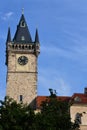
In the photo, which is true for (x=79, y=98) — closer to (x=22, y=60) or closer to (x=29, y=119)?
(x=22, y=60)

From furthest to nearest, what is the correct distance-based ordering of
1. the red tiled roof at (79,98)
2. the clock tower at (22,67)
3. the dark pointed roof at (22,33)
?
the dark pointed roof at (22,33) → the clock tower at (22,67) → the red tiled roof at (79,98)

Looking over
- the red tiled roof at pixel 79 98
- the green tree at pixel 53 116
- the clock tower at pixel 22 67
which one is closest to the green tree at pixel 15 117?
the green tree at pixel 53 116

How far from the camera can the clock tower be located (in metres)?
97.9

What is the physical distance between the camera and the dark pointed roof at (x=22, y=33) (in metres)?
103

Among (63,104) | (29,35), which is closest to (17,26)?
(29,35)


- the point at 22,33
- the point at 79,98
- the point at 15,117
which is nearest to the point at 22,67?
the point at 22,33

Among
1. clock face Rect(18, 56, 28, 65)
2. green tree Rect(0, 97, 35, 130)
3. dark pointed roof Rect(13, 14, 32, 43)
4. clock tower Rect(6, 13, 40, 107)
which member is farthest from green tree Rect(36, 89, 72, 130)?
dark pointed roof Rect(13, 14, 32, 43)

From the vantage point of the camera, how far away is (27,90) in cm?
9831

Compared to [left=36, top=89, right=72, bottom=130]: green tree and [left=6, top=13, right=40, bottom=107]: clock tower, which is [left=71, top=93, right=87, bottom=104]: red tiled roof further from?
[left=36, top=89, right=72, bottom=130]: green tree

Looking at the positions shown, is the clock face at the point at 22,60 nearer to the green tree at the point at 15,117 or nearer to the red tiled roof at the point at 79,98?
the red tiled roof at the point at 79,98

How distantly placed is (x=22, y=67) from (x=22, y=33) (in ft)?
26.7

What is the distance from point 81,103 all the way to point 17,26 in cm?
2342

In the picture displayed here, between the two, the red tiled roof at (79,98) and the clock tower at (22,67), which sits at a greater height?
the clock tower at (22,67)

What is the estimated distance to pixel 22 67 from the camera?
99938 millimetres
